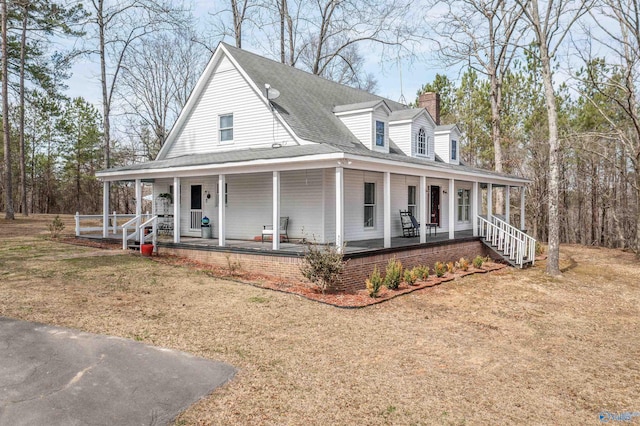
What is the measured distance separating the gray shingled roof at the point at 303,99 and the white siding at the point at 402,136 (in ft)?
7.21

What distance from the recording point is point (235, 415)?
171 inches

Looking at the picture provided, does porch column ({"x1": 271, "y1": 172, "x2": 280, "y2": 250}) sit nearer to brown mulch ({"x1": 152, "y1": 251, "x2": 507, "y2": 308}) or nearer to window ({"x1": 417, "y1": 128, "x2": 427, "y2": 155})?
brown mulch ({"x1": 152, "y1": 251, "x2": 507, "y2": 308})

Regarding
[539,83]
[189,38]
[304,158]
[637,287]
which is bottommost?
[637,287]

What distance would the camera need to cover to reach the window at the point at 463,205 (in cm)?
2088

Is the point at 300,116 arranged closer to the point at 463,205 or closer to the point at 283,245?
the point at 283,245

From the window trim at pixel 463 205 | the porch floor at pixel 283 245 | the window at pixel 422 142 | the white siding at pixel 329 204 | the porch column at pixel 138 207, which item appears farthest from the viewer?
the window trim at pixel 463 205

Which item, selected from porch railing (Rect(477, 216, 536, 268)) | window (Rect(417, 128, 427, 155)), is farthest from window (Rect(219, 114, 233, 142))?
porch railing (Rect(477, 216, 536, 268))

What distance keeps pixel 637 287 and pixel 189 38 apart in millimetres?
30986

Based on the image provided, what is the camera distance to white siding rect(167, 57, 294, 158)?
49.1 ft

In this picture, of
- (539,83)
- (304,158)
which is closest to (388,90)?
(539,83)

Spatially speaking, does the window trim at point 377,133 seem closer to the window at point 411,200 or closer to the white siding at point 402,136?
the white siding at point 402,136

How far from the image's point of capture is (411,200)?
698 inches

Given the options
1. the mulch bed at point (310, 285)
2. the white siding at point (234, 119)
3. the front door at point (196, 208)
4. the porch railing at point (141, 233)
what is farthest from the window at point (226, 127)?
the mulch bed at point (310, 285)

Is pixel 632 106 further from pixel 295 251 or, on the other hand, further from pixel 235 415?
pixel 235 415
